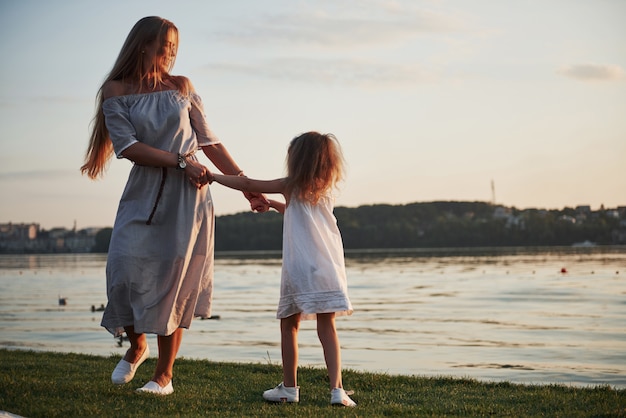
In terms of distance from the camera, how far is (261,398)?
601 centimetres

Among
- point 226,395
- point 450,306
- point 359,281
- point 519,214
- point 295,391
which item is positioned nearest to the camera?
point 295,391

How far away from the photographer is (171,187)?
5.70 metres

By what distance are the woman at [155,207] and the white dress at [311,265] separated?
0.54 meters

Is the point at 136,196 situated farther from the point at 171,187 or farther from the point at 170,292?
the point at 170,292

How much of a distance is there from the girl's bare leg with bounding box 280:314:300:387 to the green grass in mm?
182

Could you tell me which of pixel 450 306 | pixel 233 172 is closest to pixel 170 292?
pixel 233 172

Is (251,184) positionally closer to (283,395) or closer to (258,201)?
(258,201)

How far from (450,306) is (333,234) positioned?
22172 millimetres

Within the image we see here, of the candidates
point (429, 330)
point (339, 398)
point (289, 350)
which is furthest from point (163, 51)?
point (429, 330)

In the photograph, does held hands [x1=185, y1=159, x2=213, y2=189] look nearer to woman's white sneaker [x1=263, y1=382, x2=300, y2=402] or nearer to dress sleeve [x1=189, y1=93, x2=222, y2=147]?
dress sleeve [x1=189, y1=93, x2=222, y2=147]

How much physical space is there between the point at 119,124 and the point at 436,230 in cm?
13052

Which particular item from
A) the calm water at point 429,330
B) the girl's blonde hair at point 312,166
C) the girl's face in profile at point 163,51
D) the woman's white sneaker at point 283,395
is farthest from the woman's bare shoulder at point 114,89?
the calm water at point 429,330

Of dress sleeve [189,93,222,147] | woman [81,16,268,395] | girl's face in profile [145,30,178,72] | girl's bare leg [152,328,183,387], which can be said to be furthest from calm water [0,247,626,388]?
girl's face in profile [145,30,178,72]

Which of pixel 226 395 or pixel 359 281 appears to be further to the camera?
pixel 359 281
